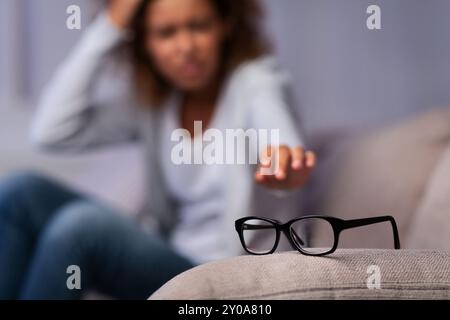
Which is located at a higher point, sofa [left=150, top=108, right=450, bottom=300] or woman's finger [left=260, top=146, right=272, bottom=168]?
woman's finger [left=260, top=146, right=272, bottom=168]

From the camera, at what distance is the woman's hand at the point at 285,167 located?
900 mm

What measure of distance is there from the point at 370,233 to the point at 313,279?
410 millimetres

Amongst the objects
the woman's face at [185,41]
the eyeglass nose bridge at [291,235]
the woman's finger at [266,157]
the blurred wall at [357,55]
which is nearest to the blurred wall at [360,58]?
the blurred wall at [357,55]

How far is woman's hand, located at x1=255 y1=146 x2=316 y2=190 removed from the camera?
900 mm

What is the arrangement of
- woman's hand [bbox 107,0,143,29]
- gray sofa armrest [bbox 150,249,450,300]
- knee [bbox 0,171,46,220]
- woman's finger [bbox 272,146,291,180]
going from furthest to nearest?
woman's hand [bbox 107,0,143,29] → knee [bbox 0,171,46,220] → woman's finger [bbox 272,146,291,180] → gray sofa armrest [bbox 150,249,450,300]

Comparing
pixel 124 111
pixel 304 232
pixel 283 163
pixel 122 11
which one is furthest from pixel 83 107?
pixel 304 232

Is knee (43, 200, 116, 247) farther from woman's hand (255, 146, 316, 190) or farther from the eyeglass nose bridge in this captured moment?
the eyeglass nose bridge

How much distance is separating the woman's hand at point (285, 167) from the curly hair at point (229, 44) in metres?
0.25

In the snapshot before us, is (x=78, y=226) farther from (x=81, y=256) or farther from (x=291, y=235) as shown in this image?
(x=291, y=235)

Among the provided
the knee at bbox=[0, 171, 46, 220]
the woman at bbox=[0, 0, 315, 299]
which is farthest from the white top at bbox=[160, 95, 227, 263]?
the knee at bbox=[0, 171, 46, 220]

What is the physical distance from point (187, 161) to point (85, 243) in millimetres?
246

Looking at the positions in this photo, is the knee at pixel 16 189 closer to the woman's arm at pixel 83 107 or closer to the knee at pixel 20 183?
the knee at pixel 20 183

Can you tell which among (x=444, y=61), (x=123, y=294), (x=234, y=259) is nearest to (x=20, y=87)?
(x=123, y=294)

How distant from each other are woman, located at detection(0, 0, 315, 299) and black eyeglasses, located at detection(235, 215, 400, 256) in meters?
0.19
